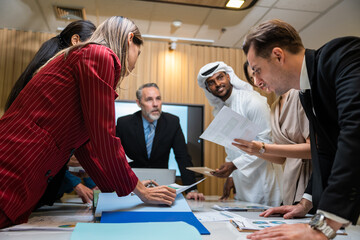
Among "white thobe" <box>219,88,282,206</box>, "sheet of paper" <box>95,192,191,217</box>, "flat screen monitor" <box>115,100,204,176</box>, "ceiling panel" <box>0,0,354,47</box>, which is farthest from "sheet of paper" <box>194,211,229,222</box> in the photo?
"ceiling panel" <box>0,0,354,47</box>

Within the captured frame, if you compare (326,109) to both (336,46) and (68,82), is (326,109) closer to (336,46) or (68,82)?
→ (336,46)

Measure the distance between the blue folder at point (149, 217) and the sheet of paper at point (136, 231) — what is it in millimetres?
105

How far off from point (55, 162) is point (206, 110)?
126 inches

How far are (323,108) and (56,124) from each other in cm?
87

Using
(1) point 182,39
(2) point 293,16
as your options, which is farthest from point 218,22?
(2) point 293,16

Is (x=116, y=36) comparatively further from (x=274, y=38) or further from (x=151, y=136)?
(x=151, y=136)

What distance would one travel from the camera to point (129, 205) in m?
1.17

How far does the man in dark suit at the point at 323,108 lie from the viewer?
0.65 m

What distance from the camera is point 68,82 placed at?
0.97m

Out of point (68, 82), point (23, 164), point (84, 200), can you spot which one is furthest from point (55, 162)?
point (84, 200)

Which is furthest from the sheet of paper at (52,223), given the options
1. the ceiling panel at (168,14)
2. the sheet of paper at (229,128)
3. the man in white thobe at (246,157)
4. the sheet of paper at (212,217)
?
the ceiling panel at (168,14)

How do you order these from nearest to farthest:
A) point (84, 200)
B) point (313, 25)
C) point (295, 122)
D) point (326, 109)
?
point (326, 109), point (295, 122), point (84, 200), point (313, 25)

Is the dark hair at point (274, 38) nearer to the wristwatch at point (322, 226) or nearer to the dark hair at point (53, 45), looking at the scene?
the wristwatch at point (322, 226)

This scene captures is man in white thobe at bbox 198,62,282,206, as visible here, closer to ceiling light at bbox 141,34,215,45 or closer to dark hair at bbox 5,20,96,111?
dark hair at bbox 5,20,96,111
